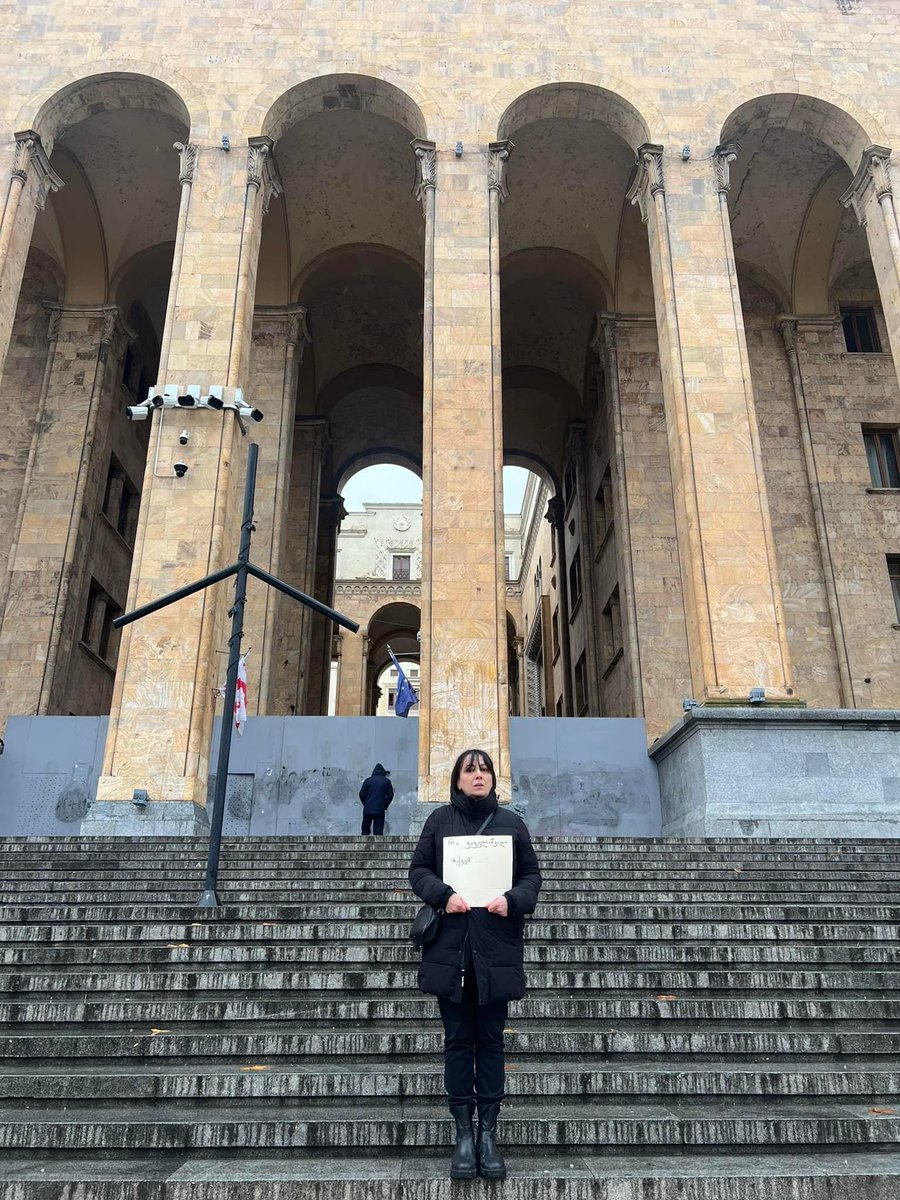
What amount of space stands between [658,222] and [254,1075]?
1714 centimetres

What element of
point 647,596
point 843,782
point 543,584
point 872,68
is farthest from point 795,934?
point 543,584

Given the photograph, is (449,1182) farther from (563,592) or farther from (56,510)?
(563,592)

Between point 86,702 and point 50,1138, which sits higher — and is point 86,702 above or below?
above

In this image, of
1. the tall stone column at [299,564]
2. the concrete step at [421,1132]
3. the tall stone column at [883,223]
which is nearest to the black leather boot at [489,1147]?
the concrete step at [421,1132]

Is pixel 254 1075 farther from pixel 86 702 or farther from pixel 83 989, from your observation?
pixel 86 702

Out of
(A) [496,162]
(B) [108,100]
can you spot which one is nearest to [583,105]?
(A) [496,162]

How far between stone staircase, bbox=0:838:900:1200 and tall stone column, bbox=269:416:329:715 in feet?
46.3

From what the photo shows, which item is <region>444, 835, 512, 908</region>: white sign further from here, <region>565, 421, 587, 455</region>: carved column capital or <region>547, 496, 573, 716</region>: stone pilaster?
<region>547, 496, 573, 716</region>: stone pilaster

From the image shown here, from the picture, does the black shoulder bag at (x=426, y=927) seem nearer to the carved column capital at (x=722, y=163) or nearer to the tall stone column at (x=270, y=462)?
the tall stone column at (x=270, y=462)

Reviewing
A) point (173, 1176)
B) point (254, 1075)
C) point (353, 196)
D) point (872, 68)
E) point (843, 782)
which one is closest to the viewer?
point (173, 1176)

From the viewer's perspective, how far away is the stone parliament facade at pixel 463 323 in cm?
1520

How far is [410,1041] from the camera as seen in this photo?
17.7 feet

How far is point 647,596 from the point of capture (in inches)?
824

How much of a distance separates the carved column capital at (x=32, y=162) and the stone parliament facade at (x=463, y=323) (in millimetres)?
90
